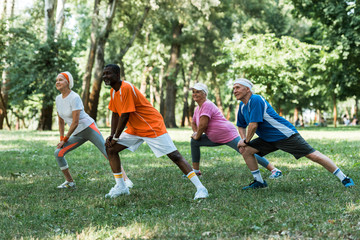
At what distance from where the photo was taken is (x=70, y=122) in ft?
22.3

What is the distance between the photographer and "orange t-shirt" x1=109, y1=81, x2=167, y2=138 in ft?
18.9

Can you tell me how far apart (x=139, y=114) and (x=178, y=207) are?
152cm

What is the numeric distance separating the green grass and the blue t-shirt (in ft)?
2.89

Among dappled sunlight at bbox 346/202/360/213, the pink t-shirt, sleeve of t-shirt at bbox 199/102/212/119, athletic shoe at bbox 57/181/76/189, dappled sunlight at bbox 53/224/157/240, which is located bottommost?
athletic shoe at bbox 57/181/76/189

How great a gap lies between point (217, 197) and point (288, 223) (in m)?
1.67

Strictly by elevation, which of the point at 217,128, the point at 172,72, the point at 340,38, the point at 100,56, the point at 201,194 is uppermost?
the point at 340,38

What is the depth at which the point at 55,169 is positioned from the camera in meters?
9.12

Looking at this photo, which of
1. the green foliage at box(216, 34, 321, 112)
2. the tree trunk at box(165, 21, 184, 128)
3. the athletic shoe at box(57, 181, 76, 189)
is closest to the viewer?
the athletic shoe at box(57, 181, 76, 189)

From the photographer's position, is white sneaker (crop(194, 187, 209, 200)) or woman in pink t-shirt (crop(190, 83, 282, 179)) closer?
white sneaker (crop(194, 187, 209, 200))

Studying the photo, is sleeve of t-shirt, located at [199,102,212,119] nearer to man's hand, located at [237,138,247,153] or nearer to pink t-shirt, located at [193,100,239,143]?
pink t-shirt, located at [193,100,239,143]

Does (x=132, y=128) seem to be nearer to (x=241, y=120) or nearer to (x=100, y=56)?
(x=241, y=120)

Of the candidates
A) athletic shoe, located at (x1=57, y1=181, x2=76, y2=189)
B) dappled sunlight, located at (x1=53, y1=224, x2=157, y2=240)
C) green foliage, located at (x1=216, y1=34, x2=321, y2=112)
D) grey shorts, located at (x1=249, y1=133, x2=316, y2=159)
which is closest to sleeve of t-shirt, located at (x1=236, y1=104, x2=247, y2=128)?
grey shorts, located at (x1=249, y1=133, x2=316, y2=159)

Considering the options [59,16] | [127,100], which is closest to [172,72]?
[59,16]

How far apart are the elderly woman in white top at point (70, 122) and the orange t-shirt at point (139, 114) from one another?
0.96 meters
